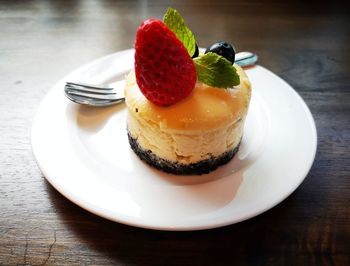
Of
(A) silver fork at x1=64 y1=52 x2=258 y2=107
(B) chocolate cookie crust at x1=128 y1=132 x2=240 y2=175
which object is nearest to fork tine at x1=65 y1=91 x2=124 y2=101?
(A) silver fork at x1=64 y1=52 x2=258 y2=107

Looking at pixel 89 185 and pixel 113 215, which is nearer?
pixel 113 215

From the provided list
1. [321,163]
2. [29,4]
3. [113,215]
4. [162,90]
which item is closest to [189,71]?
[162,90]

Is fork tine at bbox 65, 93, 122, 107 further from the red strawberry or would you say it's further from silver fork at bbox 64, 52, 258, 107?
the red strawberry

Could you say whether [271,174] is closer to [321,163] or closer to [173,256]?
[321,163]

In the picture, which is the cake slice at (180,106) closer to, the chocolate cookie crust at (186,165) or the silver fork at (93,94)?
the chocolate cookie crust at (186,165)

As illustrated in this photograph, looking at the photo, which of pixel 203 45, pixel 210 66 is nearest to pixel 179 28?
pixel 210 66
